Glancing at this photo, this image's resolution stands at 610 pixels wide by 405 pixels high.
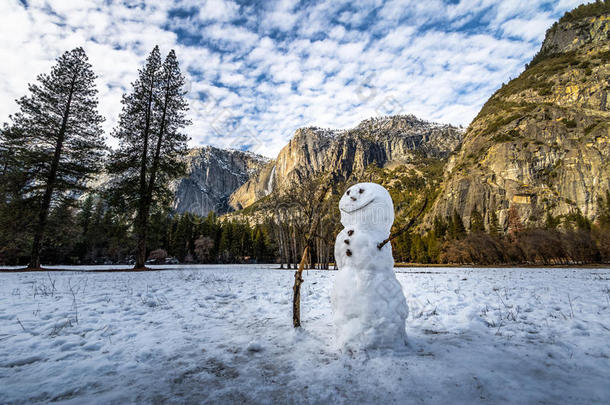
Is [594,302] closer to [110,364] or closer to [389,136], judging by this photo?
[110,364]

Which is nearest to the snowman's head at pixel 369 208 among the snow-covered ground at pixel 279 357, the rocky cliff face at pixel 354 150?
the snow-covered ground at pixel 279 357

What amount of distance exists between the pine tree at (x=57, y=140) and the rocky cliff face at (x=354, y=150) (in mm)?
136109

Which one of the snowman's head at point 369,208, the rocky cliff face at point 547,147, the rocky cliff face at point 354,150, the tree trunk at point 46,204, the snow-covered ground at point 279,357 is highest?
the rocky cliff face at point 354,150

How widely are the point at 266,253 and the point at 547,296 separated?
58.7 meters

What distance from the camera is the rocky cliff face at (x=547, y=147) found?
183ft

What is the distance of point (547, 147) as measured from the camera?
6147 cm

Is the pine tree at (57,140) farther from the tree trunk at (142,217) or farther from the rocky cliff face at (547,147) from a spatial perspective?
the rocky cliff face at (547,147)

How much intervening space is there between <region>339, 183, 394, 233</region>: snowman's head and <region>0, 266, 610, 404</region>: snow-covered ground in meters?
1.53

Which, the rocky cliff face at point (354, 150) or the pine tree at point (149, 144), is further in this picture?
the rocky cliff face at point (354, 150)

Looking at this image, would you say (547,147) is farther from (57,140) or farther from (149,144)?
(57,140)

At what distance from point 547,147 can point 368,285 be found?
269 feet

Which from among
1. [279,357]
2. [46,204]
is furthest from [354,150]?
[279,357]

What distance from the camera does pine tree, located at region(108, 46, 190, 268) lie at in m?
15.5

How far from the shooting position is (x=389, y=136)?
7146 inches
